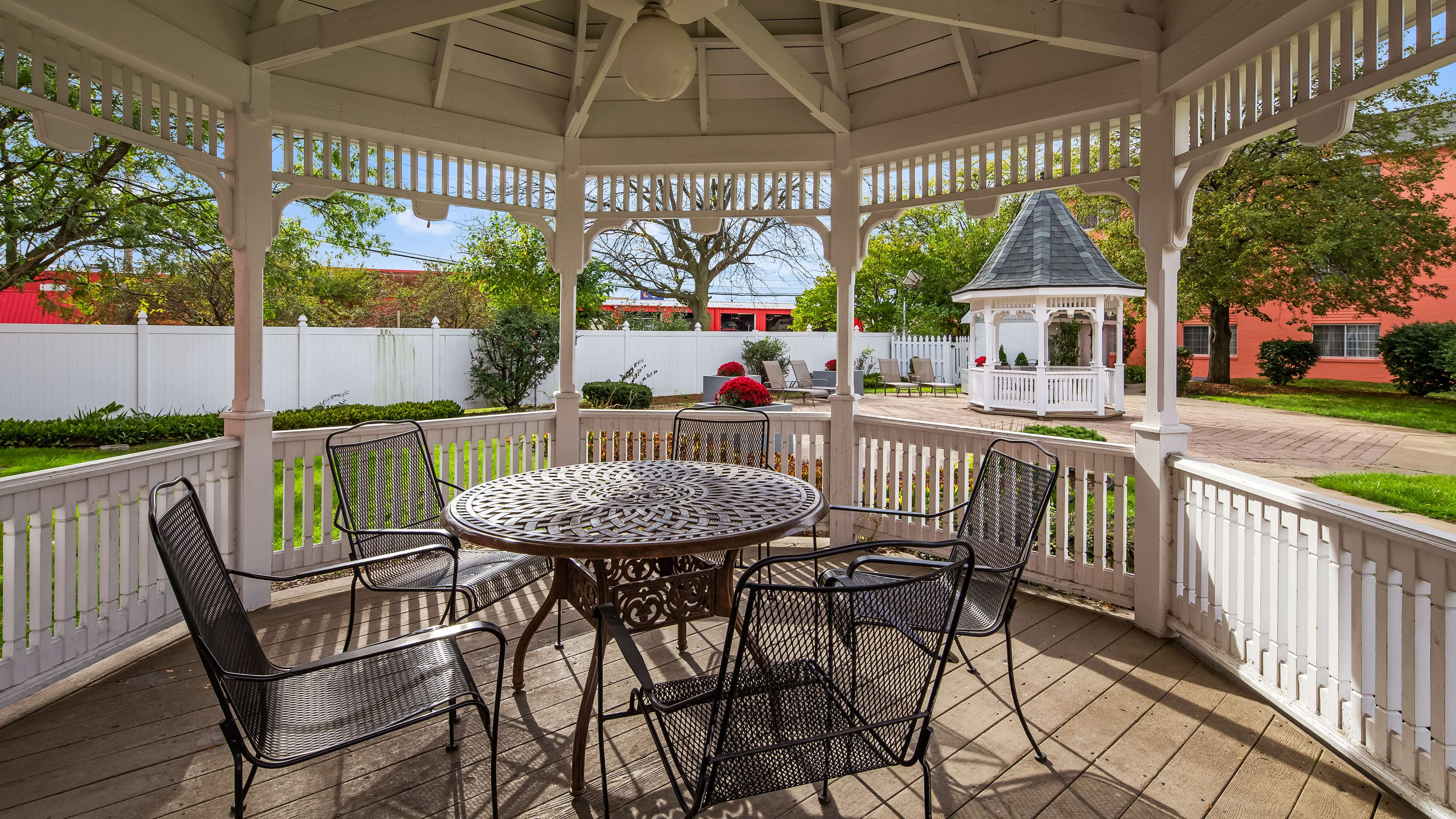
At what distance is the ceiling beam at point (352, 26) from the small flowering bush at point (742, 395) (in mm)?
3509

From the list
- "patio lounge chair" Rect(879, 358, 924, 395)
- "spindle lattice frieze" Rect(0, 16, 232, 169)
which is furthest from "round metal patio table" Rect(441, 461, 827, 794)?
"patio lounge chair" Rect(879, 358, 924, 395)

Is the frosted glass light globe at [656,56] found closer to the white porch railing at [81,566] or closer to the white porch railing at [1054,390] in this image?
the white porch railing at [81,566]

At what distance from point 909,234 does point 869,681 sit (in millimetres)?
23180

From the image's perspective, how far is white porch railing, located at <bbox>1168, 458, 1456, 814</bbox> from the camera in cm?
198

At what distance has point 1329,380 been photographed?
18.9m

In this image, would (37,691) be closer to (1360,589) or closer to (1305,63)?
(1360,589)

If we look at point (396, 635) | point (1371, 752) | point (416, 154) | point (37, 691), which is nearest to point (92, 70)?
point (416, 154)

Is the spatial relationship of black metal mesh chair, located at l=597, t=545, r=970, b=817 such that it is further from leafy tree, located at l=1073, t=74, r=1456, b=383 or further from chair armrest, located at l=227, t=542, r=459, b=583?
leafy tree, located at l=1073, t=74, r=1456, b=383

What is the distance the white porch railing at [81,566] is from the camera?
2520mm

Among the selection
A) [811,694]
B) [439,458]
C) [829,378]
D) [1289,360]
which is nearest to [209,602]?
[811,694]

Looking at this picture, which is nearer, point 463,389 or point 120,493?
point 120,493

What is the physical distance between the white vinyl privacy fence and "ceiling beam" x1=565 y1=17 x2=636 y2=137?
642 cm

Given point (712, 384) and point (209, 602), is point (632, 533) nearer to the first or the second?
point (209, 602)

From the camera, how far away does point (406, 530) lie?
2.61 metres
